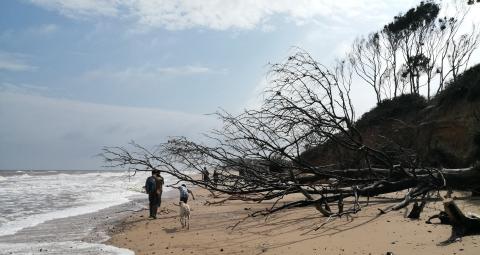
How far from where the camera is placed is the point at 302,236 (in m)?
7.96

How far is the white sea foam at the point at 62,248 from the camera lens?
8.85m

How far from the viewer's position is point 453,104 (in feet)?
81.2

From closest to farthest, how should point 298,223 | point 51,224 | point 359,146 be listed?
point 298,223 < point 359,146 < point 51,224

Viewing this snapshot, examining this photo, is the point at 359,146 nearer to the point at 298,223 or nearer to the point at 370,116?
the point at 298,223

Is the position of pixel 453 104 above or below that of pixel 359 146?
above

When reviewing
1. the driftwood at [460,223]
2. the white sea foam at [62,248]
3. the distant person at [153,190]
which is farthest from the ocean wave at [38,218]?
the driftwood at [460,223]

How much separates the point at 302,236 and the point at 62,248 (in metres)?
4.80

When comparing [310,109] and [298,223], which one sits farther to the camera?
[310,109]

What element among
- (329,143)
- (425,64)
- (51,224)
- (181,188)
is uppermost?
(425,64)

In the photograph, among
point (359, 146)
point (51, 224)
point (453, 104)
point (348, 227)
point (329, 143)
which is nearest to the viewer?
point (348, 227)

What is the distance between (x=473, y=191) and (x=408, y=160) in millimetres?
1822

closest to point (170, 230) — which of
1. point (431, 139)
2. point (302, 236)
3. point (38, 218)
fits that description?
point (302, 236)

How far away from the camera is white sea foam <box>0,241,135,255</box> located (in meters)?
8.85

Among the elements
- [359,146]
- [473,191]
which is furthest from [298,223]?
[473,191]
